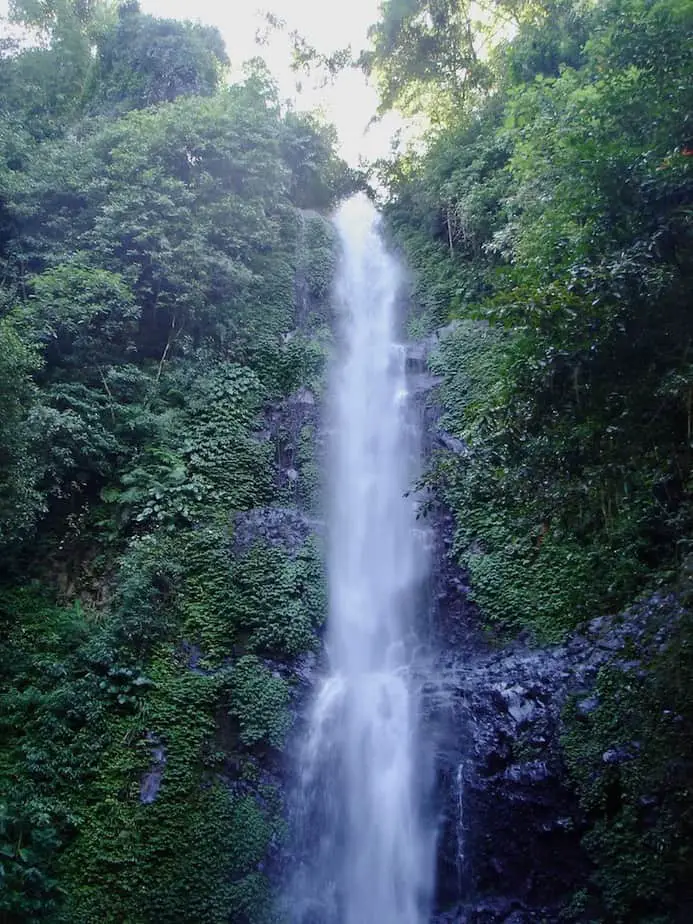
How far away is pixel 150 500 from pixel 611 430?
6.98 metres

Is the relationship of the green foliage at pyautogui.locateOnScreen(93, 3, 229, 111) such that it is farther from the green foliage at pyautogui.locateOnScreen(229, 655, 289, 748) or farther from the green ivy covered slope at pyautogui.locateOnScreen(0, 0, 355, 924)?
the green foliage at pyautogui.locateOnScreen(229, 655, 289, 748)

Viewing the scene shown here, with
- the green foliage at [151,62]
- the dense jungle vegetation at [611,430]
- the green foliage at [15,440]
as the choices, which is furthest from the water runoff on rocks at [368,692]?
the green foliage at [151,62]

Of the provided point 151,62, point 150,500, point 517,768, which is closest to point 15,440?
point 150,500

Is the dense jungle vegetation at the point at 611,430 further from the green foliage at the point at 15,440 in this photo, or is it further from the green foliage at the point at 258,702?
the green foliage at the point at 15,440

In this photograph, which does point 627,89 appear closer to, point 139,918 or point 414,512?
point 414,512

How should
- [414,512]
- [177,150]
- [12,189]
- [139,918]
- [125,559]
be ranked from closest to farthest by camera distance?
[139,918] → [125,559] → [414,512] → [12,189] → [177,150]

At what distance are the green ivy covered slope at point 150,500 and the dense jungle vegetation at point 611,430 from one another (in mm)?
3594

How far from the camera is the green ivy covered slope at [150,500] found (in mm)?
7445

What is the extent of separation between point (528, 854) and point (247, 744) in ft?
11.3

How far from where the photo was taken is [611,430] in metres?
5.60

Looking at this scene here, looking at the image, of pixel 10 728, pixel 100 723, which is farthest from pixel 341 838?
pixel 10 728

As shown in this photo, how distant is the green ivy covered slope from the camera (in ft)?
24.4

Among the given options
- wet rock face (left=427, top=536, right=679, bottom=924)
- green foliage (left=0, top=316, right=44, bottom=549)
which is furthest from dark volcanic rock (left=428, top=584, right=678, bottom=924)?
green foliage (left=0, top=316, right=44, bottom=549)

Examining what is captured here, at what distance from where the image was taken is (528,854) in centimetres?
748
